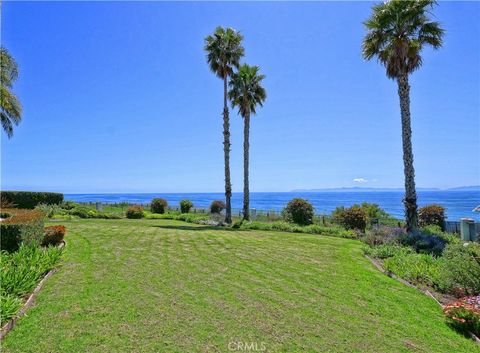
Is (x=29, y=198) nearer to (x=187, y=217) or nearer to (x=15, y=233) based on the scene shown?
(x=187, y=217)

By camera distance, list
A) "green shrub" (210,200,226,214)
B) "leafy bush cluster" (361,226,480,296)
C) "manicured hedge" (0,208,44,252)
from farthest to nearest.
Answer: "green shrub" (210,200,226,214)
"manicured hedge" (0,208,44,252)
"leafy bush cluster" (361,226,480,296)

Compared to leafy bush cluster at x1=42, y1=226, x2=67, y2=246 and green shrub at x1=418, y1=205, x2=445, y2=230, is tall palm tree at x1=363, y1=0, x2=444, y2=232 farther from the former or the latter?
leafy bush cluster at x1=42, y1=226, x2=67, y2=246

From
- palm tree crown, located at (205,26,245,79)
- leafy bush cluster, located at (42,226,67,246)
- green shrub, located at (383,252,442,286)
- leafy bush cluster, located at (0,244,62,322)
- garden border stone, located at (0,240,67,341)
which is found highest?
palm tree crown, located at (205,26,245,79)

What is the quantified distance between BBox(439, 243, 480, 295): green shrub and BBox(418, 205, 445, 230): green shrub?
34.6 feet

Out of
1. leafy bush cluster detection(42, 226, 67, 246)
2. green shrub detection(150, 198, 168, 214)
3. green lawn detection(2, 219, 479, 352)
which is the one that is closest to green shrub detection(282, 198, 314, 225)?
green lawn detection(2, 219, 479, 352)

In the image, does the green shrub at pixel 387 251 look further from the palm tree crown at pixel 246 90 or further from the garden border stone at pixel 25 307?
the palm tree crown at pixel 246 90

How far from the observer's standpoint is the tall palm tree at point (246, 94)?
2495 cm

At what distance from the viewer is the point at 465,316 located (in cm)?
599

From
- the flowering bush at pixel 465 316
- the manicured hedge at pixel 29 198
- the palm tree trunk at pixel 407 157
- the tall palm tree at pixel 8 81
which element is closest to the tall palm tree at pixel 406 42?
the palm tree trunk at pixel 407 157

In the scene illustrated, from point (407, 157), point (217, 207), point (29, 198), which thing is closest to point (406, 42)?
point (407, 157)

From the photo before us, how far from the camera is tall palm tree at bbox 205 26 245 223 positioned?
955 inches

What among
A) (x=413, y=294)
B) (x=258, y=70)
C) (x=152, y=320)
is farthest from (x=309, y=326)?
(x=258, y=70)

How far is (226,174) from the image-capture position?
24.5m

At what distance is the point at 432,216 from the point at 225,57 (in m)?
17.2
